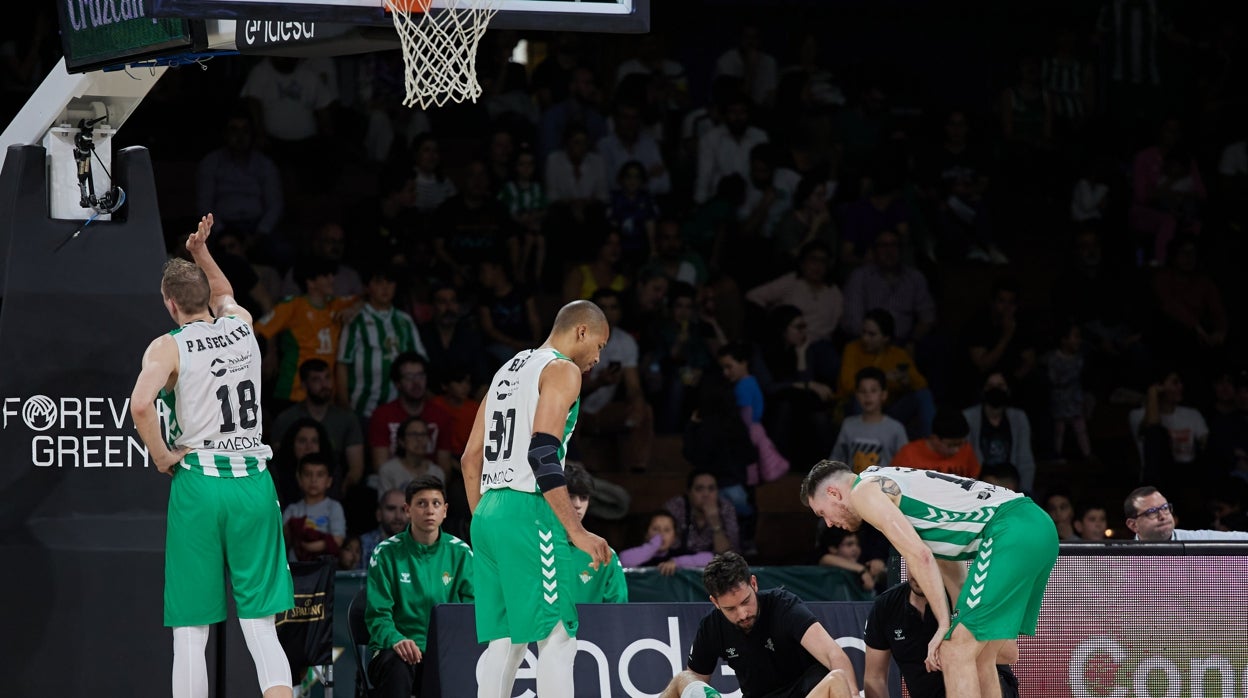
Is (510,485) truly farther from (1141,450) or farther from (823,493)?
(1141,450)

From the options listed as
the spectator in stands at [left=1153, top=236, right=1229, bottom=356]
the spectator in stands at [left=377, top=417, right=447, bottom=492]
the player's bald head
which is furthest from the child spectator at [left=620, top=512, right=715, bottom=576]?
the spectator in stands at [left=1153, top=236, right=1229, bottom=356]

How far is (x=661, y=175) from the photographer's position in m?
16.5

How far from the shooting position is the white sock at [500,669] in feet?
26.0

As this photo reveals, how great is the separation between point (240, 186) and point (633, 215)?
356cm

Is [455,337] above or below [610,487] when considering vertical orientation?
above

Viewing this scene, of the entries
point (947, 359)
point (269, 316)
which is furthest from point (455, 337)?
point (947, 359)

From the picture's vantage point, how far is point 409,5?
23.6ft

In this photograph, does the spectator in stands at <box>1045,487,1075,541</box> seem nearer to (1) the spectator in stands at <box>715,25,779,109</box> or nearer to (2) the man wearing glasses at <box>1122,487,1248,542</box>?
(2) the man wearing glasses at <box>1122,487,1248,542</box>

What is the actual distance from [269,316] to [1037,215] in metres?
8.88

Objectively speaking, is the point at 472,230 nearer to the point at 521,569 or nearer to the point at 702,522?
the point at 702,522

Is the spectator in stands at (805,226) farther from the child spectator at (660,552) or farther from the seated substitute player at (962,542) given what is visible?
the seated substitute player at (962,542)

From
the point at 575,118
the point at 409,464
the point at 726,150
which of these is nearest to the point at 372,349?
the point at 409,464

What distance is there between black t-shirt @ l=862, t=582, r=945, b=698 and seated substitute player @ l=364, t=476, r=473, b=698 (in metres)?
2.81

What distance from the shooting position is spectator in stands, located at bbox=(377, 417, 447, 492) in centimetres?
1243
